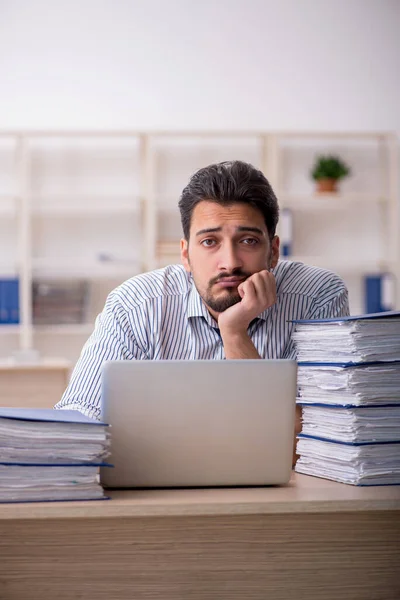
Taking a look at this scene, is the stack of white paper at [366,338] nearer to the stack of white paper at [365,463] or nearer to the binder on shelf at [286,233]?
the stack of white paper at [365,463]

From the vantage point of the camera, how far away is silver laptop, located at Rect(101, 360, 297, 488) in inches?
44.7

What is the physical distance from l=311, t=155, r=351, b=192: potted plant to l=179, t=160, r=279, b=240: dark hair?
367 centimetres

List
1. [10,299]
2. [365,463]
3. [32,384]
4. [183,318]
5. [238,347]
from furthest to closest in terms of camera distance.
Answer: [10,299] < [32,384] < [183,318] < [238,347] < [365,463]

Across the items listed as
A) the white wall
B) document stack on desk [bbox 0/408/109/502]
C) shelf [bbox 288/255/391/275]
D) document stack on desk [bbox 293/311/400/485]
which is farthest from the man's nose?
the white wall

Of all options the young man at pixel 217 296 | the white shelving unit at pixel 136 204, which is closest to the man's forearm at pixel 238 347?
the young man at pixel 217 296

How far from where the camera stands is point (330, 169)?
5.52 metres

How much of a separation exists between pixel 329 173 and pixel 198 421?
457cm

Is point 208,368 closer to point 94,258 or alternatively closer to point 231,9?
point 94,258

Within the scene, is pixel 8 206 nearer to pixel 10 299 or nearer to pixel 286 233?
pixel 10 299

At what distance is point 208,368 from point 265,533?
0.24 m

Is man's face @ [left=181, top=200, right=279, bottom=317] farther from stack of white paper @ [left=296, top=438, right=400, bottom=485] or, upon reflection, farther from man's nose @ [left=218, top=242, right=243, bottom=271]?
stack of white paper @ [left=296, top=438, right=400, bottom=485]

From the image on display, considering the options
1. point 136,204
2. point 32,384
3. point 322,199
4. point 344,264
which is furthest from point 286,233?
point 32,384

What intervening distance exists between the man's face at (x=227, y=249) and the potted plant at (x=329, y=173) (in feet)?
12.3

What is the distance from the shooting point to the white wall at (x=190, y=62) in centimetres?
563
